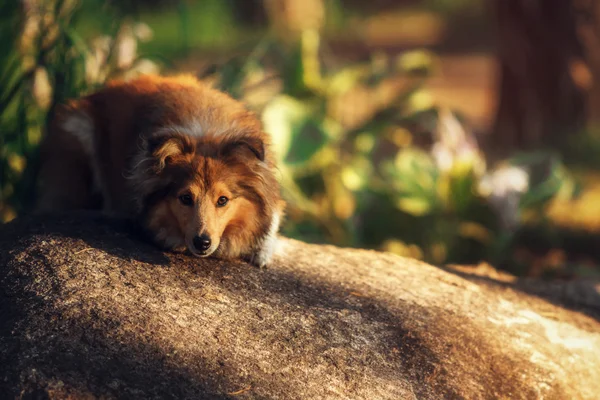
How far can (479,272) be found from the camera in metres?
5.44

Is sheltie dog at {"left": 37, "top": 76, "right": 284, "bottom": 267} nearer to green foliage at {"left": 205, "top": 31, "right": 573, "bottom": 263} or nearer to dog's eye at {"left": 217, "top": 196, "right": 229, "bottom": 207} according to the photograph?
dog's eye at {"left": 217, "top": 196, "right": 229, "bottom": 207}

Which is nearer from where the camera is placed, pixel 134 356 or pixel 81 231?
pixel 134 356

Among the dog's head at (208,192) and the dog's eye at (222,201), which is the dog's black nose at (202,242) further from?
the dog's eye at (222,201)

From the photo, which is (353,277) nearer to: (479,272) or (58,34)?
(479,272)

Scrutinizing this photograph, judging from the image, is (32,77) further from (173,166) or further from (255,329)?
(255,329)

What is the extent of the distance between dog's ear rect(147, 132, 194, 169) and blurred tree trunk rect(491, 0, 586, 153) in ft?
18.7

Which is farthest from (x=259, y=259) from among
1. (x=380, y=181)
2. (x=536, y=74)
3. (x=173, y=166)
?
(x=536, y=74)

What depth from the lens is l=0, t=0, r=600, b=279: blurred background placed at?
5.98 m

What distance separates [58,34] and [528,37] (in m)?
5.28

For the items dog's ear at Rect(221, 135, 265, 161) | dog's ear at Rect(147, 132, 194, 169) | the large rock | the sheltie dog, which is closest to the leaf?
the large rock

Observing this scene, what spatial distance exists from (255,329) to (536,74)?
243 inches

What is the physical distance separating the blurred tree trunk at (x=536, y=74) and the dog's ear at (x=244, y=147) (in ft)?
18.0

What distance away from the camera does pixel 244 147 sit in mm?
3990

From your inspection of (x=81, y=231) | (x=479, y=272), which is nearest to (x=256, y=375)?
(x=81, y=231)
